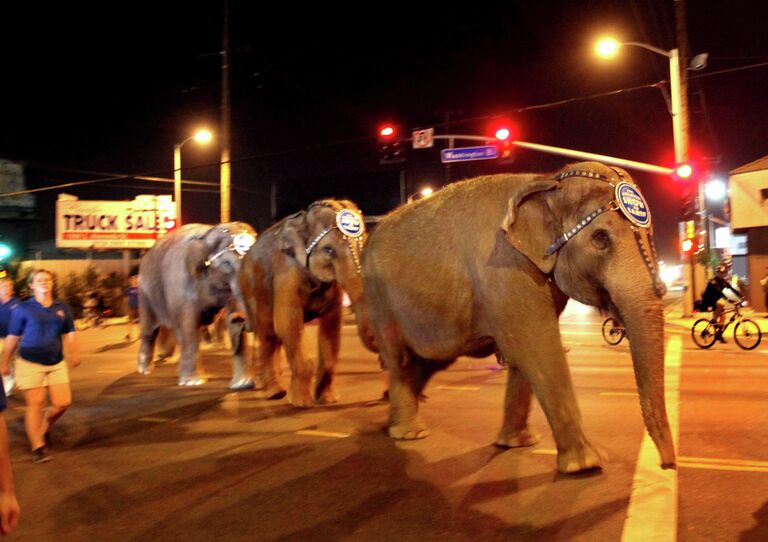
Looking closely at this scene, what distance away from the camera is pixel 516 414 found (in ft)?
20.7

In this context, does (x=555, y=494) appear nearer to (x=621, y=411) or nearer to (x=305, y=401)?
(x=621, y=411)

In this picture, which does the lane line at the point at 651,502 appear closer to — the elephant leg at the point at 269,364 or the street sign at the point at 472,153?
the elephant leg at the point at 269,364

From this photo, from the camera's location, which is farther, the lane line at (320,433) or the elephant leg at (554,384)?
the lane line at (320,433)

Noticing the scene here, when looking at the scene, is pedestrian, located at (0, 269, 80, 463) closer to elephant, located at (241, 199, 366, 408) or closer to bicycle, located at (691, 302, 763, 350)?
elephant, located at (241, 199, 366, 408)

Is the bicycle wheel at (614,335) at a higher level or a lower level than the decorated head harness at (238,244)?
lower

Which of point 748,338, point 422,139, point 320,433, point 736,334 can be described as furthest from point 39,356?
point 422,139

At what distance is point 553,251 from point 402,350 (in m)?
2.09

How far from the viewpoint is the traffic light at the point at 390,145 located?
755 inches

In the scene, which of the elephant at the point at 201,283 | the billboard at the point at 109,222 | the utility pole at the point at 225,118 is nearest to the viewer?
the elephant at the point at 201,283

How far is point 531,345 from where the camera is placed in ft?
17.3

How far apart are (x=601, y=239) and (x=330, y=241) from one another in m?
4.03

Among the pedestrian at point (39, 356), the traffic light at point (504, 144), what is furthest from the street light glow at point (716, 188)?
the pedestrian at point (39, 356)

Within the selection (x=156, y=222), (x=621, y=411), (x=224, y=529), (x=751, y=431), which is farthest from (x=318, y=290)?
(x=156, y=222)

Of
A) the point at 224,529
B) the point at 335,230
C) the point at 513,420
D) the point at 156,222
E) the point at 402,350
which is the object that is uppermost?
the point at 156,222
